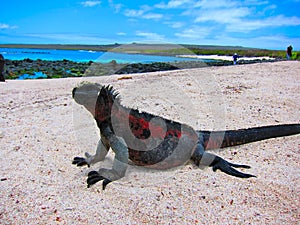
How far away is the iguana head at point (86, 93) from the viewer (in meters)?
3.33

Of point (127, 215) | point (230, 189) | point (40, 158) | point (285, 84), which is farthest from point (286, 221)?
point (285, 84)

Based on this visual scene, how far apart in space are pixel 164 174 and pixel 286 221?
158 cm

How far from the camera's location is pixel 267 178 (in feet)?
11.0

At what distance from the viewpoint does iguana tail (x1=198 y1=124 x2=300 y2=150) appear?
14.2ft

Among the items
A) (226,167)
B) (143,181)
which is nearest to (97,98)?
(143,181)

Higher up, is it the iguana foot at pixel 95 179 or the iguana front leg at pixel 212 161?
the iguana front leg at pixel 212 161

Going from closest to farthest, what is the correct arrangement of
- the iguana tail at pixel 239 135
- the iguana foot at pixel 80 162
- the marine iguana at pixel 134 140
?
the marine iguana at pixel 134 140 → the iguana foot at pixel 80 162 → the iguana tail at pixel 239 135

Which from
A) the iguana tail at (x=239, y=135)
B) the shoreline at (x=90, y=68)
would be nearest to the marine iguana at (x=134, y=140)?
the iguana tail at (x=239, y=135)

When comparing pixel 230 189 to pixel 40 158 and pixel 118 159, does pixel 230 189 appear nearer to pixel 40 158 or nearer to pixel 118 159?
pixel 118 159

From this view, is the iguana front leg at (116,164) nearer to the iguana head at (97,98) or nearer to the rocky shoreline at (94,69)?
the iguana head at (97,98)

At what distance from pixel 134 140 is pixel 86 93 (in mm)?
930

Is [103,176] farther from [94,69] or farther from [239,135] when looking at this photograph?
[94,69]

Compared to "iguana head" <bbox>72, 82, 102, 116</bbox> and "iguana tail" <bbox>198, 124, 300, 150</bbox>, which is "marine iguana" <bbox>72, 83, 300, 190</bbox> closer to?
"iguana head" <bbox>72, 82, 102, 116</bbox>

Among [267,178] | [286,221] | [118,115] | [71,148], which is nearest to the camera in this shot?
[286,221]
